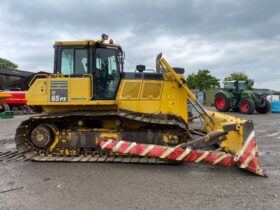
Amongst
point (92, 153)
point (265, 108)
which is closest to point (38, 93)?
point (92, 153)

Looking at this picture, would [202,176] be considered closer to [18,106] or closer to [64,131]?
[64,131]

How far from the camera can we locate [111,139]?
7.42 metres

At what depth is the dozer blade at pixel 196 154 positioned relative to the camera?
6.20 metres

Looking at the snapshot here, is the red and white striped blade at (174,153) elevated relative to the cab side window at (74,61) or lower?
lower

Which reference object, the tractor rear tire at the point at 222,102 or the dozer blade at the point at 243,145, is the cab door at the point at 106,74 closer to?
the dozer blade at the point at 243,145

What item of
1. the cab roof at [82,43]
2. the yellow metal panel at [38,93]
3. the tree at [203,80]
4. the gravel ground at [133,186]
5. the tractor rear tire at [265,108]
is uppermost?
the tree at [203,80]

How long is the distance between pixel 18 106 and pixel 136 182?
22.0 meters

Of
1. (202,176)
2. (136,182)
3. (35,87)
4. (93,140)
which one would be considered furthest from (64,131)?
(202,176)

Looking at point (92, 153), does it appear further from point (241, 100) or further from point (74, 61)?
point (241, 100)

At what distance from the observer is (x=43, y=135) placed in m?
7.64

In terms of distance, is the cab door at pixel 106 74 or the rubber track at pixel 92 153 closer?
the rubber track at pixel 92 153

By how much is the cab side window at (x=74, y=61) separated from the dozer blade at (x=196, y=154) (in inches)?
80.3

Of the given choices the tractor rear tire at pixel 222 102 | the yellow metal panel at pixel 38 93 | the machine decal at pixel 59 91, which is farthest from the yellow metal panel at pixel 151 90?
the tractor rear tire at pixel 222 102

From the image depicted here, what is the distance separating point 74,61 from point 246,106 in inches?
651
